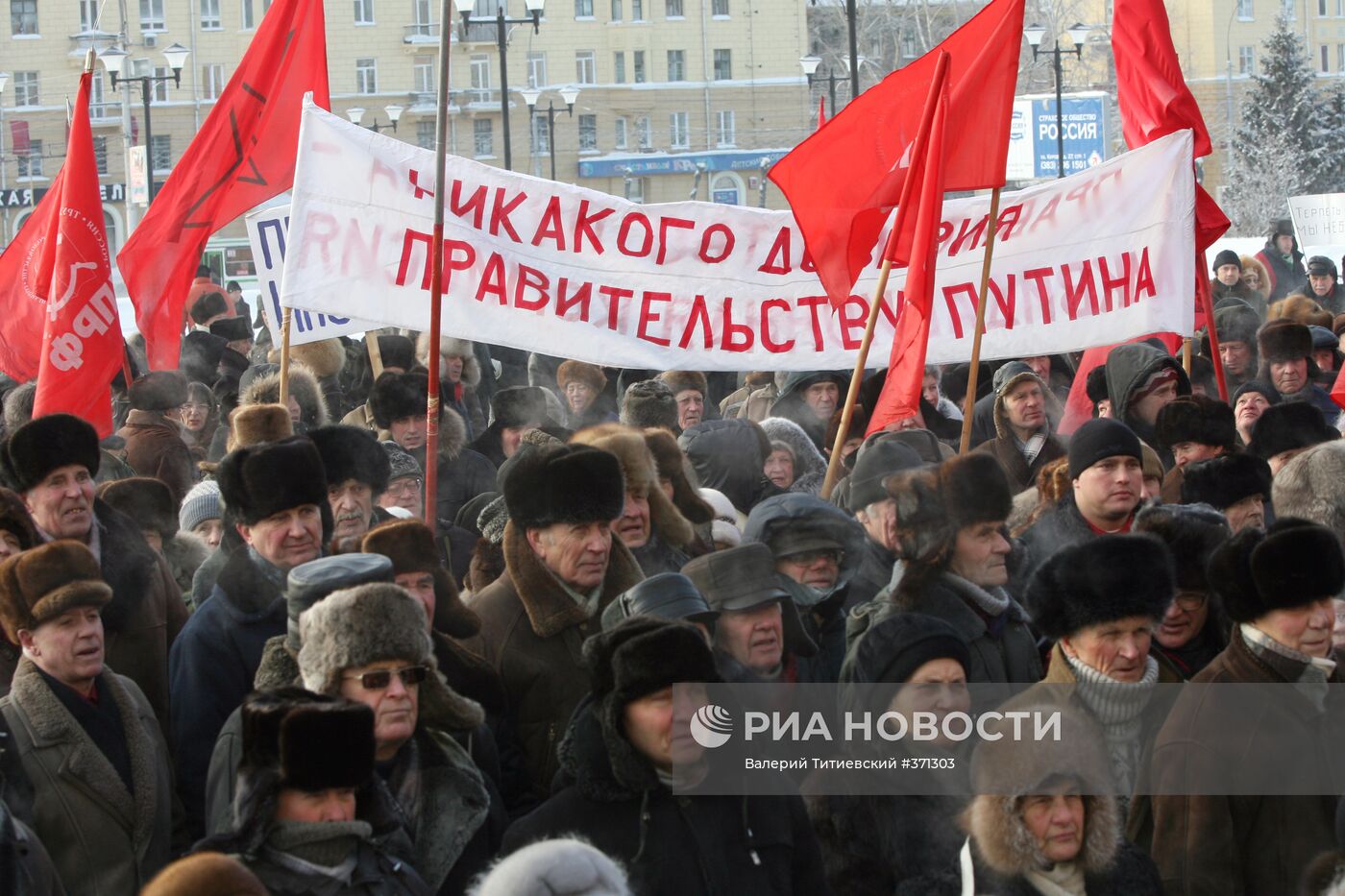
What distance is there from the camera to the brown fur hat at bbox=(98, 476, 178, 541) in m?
6.02

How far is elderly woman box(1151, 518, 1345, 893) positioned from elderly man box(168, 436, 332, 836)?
2139 millimetres

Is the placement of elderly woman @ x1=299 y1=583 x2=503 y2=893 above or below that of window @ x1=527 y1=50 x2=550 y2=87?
below

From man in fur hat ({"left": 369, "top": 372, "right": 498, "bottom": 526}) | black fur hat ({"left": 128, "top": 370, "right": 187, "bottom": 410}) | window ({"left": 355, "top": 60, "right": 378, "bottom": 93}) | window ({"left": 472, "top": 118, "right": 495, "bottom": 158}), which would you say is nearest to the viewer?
man in fur hat ({"left": 369, "top": 372, "right": 498, "bottom": 526})

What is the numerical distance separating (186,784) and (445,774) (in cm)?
91

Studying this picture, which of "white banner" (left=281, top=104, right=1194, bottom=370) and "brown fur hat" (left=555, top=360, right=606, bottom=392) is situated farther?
"brown fur hat" (left=555, top=360, right=606, bottom=392)

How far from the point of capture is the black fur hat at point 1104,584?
4.23 metres

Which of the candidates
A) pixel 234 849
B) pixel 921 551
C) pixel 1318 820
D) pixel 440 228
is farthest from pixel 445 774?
pixel 440 228

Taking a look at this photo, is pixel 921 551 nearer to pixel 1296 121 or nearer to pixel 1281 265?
pixel 1281 265

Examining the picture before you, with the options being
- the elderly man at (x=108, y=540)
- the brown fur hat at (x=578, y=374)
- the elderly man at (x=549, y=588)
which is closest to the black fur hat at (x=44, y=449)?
the elderly man at (x=108, y=540)

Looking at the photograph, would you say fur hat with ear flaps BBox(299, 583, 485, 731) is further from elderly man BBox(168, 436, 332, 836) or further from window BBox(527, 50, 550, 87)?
window BBox(527, 50, 550, 87)

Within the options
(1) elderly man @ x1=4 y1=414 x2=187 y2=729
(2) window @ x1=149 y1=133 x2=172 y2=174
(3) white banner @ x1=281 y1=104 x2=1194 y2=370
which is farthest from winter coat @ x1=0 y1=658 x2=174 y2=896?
(2) window @ x1=149 y1=133 x2=172 y2=174

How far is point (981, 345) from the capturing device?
7457 millimetres

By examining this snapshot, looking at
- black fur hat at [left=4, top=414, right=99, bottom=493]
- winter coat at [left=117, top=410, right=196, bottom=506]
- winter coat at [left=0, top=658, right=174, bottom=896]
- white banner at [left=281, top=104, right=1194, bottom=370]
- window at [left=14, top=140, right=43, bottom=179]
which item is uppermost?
window at [left=14, top=140, right=43, bottom=179]

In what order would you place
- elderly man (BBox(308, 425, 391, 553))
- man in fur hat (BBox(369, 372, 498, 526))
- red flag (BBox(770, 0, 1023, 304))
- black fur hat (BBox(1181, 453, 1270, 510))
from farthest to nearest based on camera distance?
man in fur hat (BBox(369, 372, 498, 526)) < red flag (BBox(770, 0, 1023, 304)) < black fur hat (BBox(1181, 453, 1270, 510)) < elderly man (BBox(308, 425, 391, 553))
